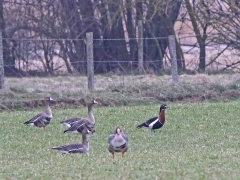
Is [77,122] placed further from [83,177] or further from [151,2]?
[151,2]

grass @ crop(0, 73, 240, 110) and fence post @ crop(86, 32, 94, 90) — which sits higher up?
fence post @ crop(86, 32, 94, 90)

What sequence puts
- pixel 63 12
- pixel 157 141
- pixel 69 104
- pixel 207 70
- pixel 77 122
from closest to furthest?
pixel 157 141
pixel 77 122
pixel 69 104
pixel 207 70
pixel 63 12

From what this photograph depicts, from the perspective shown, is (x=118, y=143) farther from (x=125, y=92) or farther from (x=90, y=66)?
(x=90, y=66)

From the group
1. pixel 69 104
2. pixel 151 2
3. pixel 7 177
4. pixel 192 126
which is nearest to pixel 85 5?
pixel 151 2

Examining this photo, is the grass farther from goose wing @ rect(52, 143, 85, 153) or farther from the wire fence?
goose wing @ rect(52, 143, 85, 153)

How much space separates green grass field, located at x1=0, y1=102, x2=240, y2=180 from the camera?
9523mm

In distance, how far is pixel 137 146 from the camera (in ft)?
42.4

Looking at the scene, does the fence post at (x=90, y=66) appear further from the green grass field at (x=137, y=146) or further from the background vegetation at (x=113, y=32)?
the background vegetation at (x=113, y=32)

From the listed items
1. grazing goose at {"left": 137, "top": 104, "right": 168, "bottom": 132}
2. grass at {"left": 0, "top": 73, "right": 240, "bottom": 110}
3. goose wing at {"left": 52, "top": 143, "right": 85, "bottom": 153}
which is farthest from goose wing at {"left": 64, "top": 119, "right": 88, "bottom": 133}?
grass at {"left": 0, "top": 73, "right": 240, "bottom": 110}

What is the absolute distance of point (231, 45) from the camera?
82.8ft

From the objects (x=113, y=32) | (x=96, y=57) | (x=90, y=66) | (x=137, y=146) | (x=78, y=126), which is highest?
(x=113, y=32)

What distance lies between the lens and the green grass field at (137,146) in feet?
31.2

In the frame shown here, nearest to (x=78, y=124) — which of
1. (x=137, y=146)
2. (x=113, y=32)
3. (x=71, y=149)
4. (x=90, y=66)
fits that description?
(x=137, y=146)

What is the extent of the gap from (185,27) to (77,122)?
15.4 meters
